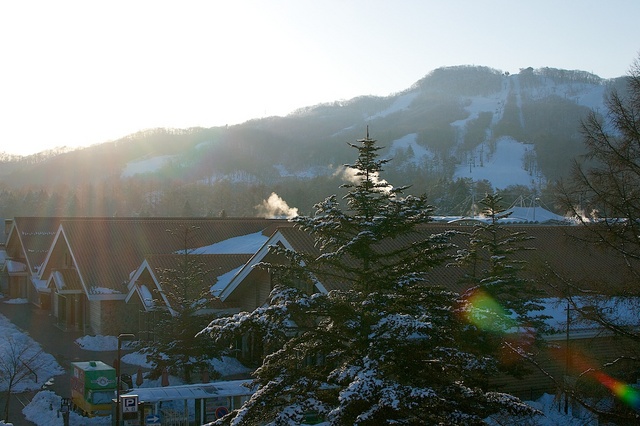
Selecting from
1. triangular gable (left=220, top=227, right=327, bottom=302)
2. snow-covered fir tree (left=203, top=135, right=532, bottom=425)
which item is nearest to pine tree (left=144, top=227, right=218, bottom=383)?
triangular gable (left=220, top=227, right=327, bottom=302)

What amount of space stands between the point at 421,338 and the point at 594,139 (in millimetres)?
4144

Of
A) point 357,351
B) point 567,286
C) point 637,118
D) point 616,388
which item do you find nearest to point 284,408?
point 357,351

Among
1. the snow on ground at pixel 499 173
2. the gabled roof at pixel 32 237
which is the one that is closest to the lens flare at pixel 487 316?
the gabled roof at pixel 32 237

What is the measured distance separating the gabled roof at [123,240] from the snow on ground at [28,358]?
304cm

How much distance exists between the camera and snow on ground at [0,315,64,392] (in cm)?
1945

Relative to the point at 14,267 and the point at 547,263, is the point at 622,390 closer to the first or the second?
the point at 547,263

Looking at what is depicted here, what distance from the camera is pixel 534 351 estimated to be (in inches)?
618

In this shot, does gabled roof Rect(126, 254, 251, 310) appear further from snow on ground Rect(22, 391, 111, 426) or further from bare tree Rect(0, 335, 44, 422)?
snow on ground Rect(22, 391, 111, 426)

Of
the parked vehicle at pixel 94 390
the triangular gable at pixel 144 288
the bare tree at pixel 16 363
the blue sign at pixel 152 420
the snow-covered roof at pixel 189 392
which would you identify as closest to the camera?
the blue sign at pixel 152 420

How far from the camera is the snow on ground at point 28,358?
19453mm

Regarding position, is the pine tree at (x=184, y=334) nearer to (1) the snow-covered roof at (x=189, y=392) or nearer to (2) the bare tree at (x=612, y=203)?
(1) the snow-covered roof at (x=189, y=392)

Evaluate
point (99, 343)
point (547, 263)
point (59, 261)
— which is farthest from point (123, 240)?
point (547, 263)

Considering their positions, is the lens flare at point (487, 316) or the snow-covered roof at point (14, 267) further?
the snow-covered roof at point (14, 267)

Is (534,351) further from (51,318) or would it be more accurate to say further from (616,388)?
(51,318)
